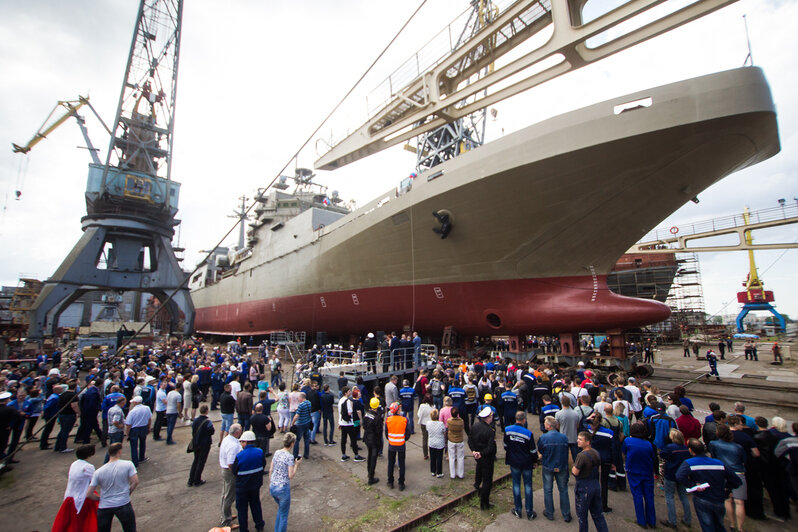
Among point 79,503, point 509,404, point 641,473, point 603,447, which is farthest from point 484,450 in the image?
point 79,503

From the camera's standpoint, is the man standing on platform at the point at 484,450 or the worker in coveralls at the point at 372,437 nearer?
the man standing on platform at the point at 484,450

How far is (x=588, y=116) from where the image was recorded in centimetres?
933

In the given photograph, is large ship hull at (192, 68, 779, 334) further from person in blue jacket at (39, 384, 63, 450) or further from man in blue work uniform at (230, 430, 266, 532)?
person in blue jacket at (39, 384, 63, 450)

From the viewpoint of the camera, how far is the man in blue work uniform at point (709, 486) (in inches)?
133

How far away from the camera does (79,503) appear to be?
3309mm

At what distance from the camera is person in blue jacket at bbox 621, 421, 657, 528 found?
389 cm

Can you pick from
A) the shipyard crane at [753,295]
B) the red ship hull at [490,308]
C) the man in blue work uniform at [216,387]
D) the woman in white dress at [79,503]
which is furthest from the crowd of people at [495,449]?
the shipyard crane at [753,295]

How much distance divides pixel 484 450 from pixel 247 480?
274 cm

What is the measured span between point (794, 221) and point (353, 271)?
26.0 meters

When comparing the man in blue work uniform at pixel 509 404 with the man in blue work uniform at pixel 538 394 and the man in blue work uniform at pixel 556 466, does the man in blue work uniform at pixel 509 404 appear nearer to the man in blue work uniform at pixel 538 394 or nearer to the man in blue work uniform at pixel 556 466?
the man in blue work uniform at pixel 538 394

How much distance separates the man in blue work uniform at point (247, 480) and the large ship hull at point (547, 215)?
9.41 m

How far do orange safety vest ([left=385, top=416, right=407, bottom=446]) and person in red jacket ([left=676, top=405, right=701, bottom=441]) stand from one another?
3.86 meters

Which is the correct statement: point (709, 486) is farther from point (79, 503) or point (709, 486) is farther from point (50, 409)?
point (50, 409)

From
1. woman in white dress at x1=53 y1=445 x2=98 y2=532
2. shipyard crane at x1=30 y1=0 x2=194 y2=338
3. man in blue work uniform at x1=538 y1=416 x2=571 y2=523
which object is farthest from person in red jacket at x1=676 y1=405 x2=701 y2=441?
shipyard crane at x1=30 y1=0 x2=194 y2=338
